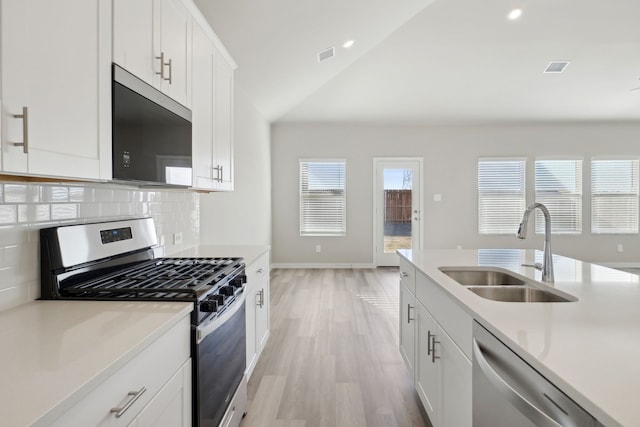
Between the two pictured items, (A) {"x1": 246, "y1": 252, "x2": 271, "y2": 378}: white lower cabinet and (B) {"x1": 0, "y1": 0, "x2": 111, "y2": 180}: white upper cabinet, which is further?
(A) {"x1": 246, "y1": 252, "x2": 271, "y2": 378}: white lower cabinet

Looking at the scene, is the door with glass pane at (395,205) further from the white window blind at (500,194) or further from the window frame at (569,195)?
the window frame at (569,195)

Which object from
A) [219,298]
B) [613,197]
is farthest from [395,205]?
[219,298]

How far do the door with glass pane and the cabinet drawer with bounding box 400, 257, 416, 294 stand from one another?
170 inches

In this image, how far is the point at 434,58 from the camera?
5.20 metres

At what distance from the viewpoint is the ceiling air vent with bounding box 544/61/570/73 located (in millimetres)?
5250

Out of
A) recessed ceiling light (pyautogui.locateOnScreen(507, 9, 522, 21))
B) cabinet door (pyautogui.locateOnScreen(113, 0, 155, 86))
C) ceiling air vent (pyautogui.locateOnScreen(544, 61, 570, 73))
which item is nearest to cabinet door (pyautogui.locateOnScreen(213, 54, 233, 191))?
cabinet door (pyautogui.locateOnScreen(113, 0, 155, 86))

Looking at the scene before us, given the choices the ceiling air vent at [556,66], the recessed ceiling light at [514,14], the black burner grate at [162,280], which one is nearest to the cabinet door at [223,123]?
the black burner grate at [162,280]

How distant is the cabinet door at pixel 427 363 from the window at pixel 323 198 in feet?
15.9

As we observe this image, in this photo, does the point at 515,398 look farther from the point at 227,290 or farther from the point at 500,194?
the point at 500,194

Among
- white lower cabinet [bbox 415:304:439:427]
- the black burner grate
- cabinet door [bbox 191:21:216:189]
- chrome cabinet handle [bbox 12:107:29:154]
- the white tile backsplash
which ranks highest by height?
cabinet door [bbox 191:21:216:189]

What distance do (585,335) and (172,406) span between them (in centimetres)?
128

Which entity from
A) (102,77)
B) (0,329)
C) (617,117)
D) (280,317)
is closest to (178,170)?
(102,77)

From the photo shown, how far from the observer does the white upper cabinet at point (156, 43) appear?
1410 mm

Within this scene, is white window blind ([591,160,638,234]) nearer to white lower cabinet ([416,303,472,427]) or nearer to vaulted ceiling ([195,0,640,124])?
vaulted ceiling ([195,0,640,124])
